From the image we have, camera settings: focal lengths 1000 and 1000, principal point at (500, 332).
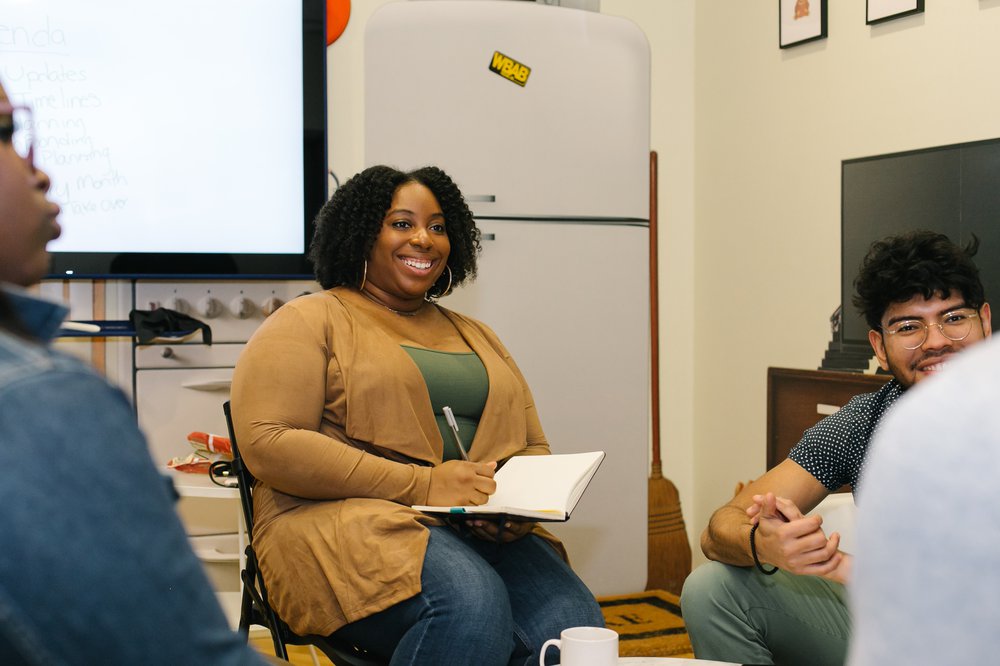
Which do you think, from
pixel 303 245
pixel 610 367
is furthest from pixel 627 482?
pixel 303 245

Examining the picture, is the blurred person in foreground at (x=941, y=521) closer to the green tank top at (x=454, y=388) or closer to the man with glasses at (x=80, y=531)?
the man with glasses at (x=80, y=531)

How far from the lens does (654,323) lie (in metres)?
3.71

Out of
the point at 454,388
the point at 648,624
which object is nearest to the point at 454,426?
the point at 454,388

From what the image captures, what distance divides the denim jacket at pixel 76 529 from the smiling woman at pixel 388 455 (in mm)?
1107

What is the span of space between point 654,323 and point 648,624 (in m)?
1.17

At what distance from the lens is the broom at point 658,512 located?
3.50 m

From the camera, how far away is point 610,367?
306cm

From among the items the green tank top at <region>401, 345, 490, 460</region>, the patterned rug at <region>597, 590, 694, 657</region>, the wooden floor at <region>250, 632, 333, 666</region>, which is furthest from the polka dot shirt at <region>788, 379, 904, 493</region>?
the wooden floor at <region>250, 632, 333, 666</region>

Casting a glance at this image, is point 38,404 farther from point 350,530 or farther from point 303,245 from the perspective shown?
point 303,245

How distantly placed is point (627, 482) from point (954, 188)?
1.31 metres

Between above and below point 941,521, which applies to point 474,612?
below

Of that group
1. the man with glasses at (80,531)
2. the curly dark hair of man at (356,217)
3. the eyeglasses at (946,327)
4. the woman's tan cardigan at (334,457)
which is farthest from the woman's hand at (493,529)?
the man with glasses at (80,531)

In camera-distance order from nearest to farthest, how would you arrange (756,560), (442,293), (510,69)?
(756,560) → (442,293) → (510,69)

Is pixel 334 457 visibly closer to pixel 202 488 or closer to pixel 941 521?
pixel 202 488
